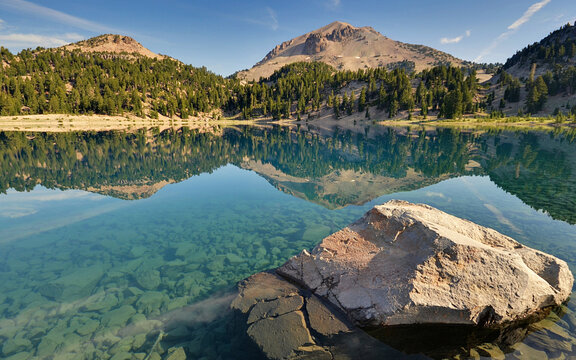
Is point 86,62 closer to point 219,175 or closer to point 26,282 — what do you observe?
point 219,175

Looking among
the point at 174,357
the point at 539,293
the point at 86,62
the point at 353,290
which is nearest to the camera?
the point at 174,357

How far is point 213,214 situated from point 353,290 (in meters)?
11.9

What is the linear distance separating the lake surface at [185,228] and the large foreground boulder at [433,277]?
96cm

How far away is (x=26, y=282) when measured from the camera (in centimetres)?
971

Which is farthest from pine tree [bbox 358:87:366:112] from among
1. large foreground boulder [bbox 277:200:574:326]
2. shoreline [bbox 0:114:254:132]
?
large foreground boulder [bbox 277:200:574:326]

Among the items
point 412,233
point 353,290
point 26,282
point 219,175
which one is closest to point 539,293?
point 412,233

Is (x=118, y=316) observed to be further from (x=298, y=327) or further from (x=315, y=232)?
(x=315, y=232)

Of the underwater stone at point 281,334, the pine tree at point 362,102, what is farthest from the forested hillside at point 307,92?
the underwater stone at point 281,334

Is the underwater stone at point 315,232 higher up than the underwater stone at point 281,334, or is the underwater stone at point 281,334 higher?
the underwater stone at point 281,334

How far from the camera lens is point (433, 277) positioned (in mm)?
7027

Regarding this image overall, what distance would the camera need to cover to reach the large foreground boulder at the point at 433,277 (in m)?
6.77

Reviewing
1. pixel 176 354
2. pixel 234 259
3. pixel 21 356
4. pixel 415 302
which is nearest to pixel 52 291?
pixel 21 356

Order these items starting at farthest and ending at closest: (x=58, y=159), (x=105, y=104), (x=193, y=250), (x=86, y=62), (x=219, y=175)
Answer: (x=86, y=62) → (x=105, y=104) → (x=58, y=159) → (x=219, y=175) → (x=193, y=250)

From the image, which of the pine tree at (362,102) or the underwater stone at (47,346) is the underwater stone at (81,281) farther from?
the pine tree at (362,102)
